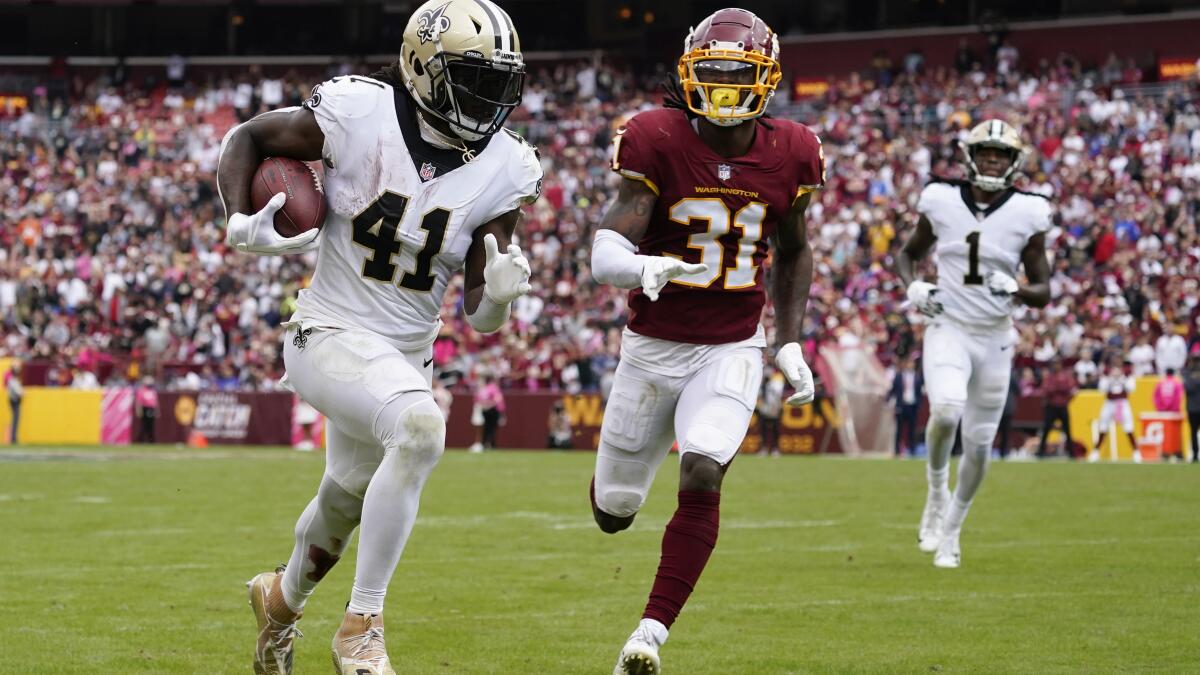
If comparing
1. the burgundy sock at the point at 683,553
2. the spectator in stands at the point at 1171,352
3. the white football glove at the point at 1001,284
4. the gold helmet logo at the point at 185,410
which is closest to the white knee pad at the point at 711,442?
the burgundy sock at the point at 683,553

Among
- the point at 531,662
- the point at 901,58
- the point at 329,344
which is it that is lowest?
the point at 531,662

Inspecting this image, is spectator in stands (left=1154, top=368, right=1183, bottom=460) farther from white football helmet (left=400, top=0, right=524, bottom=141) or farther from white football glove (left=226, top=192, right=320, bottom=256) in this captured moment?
white football glove (left=226, top=192, right=320, bottom=256)

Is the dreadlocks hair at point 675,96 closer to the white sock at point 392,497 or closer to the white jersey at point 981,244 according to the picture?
the white sock at point 392,497

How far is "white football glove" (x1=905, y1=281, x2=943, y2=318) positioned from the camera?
9297 millimetres

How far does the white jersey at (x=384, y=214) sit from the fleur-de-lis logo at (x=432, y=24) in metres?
0.24

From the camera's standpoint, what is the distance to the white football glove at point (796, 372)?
18.4 feet

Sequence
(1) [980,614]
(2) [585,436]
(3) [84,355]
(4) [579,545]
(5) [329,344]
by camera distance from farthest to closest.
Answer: (3) [84,355]
(2) [585,436]
(4) [579,545]
(1) [980,614]
(5) [329,344]

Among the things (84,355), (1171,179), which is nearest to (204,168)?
(84,355)

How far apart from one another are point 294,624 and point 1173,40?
29310 mm

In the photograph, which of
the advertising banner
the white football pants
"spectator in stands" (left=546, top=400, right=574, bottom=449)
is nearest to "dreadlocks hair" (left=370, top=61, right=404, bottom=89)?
the white football pants

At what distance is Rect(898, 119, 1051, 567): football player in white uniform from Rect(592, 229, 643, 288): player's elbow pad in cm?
387

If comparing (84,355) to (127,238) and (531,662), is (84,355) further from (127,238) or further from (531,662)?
(531,662)

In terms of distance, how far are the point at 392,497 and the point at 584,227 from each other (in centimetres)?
2454

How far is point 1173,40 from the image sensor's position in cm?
3150
